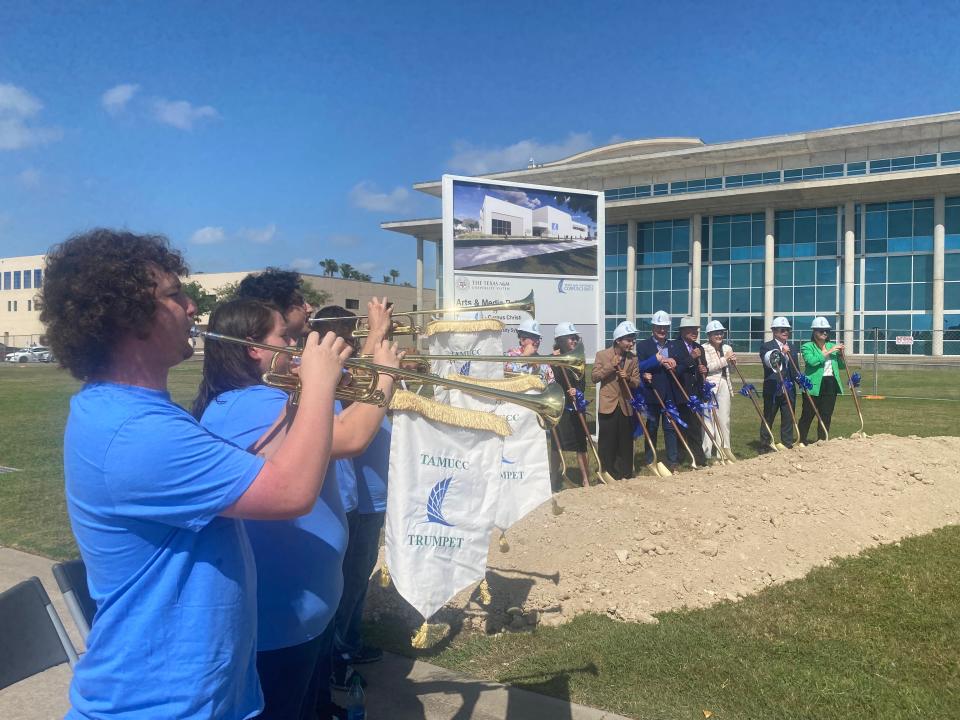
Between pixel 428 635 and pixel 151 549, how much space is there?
9.79ft

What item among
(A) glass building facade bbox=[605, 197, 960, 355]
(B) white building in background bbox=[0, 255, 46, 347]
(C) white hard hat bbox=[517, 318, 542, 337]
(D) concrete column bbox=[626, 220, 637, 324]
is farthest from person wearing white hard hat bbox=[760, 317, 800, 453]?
(B) white building in background bbox=[0, 255, 46, 347]

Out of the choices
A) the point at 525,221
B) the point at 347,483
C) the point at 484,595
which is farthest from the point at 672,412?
the point at 347,483

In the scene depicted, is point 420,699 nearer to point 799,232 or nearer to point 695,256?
point 695,256

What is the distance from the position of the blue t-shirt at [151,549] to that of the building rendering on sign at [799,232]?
1522 inches

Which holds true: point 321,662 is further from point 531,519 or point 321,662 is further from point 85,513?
point 531,519

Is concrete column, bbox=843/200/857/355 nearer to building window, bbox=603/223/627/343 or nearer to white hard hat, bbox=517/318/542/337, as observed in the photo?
building window, bbox=603/223/627/343

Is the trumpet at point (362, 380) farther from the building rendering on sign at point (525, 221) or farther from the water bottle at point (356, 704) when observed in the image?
the building rendering on sign at point (525, 221)

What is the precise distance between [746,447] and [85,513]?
36.3 feet

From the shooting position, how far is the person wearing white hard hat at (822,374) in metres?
10.3

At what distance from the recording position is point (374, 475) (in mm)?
3855

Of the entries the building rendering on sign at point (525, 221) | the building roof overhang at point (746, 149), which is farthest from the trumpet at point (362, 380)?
the building roof overhang at point (746, 149)

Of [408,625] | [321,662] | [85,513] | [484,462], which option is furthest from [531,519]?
[85,513]

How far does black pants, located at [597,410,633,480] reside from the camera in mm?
8594

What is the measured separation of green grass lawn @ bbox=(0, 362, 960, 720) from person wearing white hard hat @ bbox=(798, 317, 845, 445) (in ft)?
15.4
